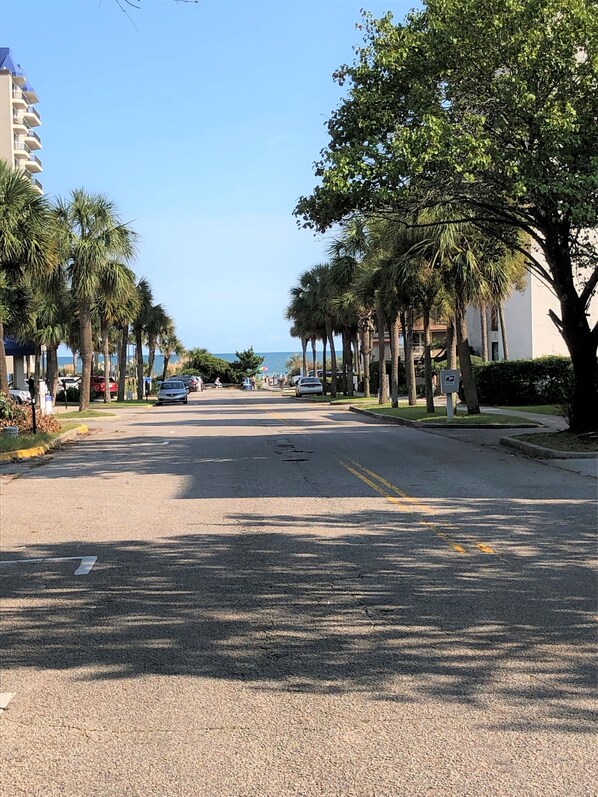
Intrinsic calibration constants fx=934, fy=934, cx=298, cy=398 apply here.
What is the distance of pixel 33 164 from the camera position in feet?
305

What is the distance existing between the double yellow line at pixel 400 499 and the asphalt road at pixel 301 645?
67 millimetres

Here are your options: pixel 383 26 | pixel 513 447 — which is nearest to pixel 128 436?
pixel 513 447

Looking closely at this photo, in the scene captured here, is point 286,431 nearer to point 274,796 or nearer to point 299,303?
point 274,796

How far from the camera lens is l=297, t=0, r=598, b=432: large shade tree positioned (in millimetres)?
15453

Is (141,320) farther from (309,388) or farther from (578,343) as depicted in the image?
(578,343)

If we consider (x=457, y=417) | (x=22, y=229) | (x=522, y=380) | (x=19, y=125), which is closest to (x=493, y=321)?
(x=522, y=380)

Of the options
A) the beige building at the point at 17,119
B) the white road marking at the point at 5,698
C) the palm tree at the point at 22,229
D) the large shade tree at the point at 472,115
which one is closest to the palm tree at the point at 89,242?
the palm tree at the point at 22,229

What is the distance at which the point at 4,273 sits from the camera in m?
26.1

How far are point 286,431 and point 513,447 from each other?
8.19 m

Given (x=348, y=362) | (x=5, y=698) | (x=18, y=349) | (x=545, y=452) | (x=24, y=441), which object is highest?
(x=18, y=349)

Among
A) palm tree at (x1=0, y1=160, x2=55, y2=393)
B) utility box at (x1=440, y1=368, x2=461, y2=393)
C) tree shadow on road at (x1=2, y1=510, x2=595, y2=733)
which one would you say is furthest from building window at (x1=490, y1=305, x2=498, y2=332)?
tree shadow on road at (x1=2, y1=510, x2=595, y2=733)

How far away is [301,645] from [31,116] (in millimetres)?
96673

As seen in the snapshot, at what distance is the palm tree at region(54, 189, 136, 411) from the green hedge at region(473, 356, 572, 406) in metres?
16.1

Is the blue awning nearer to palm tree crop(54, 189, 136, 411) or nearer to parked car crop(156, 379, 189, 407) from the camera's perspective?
parked car crop(156, 379, 189, 407)
